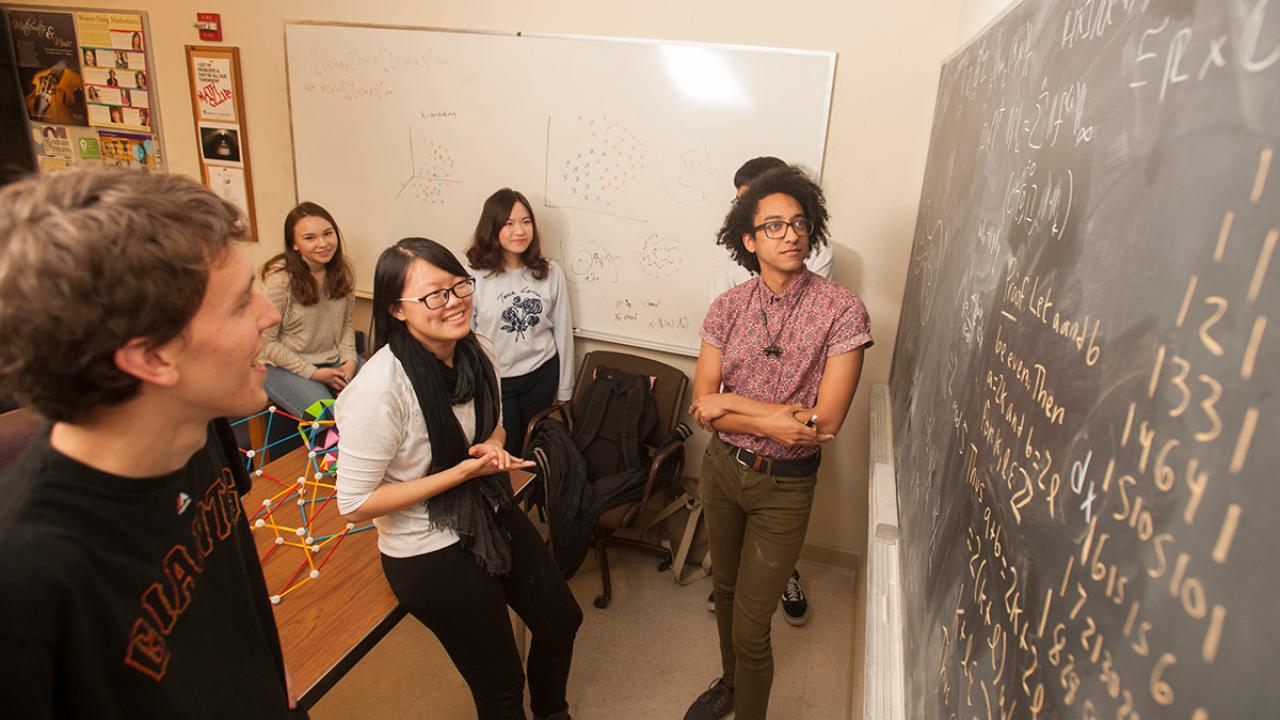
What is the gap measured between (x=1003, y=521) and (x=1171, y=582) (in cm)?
35

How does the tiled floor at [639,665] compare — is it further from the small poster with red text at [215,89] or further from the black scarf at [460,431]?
the small poster with red text at [215,89]

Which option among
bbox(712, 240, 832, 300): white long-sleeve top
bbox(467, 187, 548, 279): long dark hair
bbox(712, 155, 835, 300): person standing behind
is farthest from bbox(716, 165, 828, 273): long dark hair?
bbox(467, 187, 548, 279): long dark hair

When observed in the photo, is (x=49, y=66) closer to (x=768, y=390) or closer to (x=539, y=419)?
(x=539, y=419)

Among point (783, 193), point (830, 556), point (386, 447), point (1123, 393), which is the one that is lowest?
point (830, 556)

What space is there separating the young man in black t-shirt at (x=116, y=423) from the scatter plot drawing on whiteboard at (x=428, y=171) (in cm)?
242

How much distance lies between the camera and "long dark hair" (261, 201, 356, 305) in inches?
111

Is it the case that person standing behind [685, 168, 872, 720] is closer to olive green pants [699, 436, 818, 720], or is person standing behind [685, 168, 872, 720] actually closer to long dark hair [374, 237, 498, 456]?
olive green pants [699, 436, 818, 720]

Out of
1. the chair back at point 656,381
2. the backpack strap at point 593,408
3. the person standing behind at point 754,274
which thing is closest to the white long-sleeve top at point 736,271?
the person standing behind at point 754,274

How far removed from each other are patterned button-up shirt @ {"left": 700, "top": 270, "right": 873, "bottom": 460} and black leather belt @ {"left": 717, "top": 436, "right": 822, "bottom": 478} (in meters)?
0.02

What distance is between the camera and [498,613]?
1.70 m

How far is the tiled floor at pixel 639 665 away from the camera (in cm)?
229

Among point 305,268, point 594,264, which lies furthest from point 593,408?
point 305,268

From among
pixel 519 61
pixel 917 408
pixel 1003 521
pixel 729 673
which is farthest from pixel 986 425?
pixel 519 61

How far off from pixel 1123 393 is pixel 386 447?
1384 millimetres
